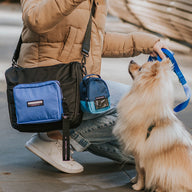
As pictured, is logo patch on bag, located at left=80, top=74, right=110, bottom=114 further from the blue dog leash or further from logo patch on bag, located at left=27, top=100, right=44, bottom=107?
the blue dog leash

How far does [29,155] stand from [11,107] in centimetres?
88

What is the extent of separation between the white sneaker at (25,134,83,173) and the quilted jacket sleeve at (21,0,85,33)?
3.23 feet

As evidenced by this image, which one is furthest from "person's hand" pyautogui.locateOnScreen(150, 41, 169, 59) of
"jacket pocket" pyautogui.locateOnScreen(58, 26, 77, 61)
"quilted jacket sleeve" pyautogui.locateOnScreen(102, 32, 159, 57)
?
"jacket pocket" pyautogui.locateOnScreen(58, 26, 77, 61)

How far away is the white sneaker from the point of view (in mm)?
3496

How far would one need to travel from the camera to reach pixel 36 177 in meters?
3.42

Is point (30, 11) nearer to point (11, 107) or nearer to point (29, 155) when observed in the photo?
point (11, 107)

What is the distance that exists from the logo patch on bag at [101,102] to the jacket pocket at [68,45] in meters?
0.47

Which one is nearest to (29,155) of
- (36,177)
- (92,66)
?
(36,177)

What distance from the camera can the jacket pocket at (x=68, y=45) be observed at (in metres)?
3.30

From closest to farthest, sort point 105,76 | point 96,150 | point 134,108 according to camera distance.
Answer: point 134,108 < point 96,150 < point 105,76

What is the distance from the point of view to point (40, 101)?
3107 millimetres

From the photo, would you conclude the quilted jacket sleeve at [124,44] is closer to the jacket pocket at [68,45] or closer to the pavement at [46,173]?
the jacket pocket at [68,45]

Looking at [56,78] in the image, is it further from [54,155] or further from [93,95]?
[54,155]

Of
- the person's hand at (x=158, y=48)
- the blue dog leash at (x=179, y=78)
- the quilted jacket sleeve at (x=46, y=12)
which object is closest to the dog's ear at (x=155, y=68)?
the blue dog leash at (x=179, y=78)
